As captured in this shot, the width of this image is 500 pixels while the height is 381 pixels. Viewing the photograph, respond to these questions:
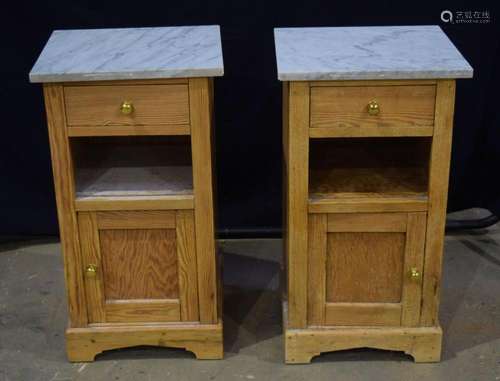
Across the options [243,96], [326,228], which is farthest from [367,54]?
[243,96]

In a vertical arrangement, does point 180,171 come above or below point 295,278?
above

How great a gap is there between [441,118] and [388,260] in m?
0.46

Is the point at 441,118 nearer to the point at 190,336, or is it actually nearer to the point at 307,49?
the point at 307,49

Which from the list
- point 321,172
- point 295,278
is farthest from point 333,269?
point 321,172

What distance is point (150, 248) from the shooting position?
245cm

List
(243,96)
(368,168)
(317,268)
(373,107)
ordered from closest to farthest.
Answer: (373,107)
(317,268)
(368,168)
(243,96)

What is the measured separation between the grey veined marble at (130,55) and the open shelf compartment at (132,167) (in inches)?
10.0

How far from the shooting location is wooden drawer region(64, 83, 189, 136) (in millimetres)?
2250

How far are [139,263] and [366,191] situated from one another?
708mm

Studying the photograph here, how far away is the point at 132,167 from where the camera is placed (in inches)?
102

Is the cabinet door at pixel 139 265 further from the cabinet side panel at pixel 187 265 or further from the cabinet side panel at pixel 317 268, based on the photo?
the cabinet side panel at pixel 317 268

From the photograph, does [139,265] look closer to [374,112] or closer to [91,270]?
[91,270]

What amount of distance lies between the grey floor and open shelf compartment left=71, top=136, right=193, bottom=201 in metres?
0.53

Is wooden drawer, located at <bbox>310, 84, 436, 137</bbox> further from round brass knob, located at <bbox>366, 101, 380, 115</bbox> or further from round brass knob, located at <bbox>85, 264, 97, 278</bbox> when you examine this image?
round brass knob, located at <bbox>85, 264, 97, 278</bbox>
